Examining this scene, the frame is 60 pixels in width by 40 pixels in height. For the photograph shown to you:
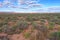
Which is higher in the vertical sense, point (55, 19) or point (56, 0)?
point (56, 0)

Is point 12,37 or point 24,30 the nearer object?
point 12,37

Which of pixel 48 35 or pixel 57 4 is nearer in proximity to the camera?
pixel 48 35

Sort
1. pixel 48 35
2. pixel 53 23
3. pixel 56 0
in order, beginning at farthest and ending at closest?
pixel 56 0, pixel 53 23, pixel 48 35

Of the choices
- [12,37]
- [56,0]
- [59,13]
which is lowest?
[12,37]

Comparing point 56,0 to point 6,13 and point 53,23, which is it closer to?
point 53,23

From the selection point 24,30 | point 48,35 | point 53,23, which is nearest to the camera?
point 48,35

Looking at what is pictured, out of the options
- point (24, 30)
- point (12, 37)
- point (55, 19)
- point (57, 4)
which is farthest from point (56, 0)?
point (12, 37)

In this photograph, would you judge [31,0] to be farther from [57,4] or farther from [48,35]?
[48,35]

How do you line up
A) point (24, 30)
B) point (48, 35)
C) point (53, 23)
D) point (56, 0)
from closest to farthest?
point (48, 35) → point (24, 30) → point (53, 23) → point (56, 0)

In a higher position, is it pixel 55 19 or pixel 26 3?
pixel 26 3
